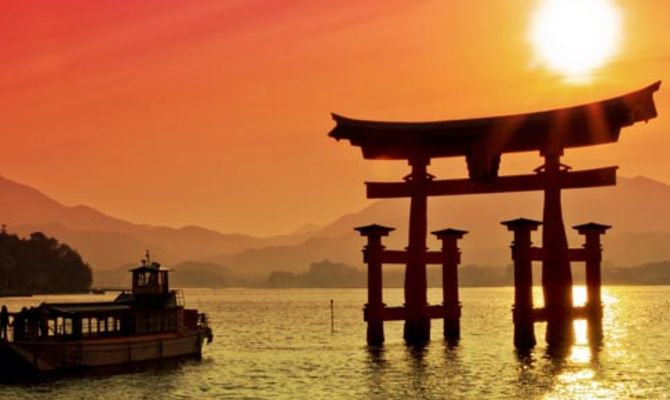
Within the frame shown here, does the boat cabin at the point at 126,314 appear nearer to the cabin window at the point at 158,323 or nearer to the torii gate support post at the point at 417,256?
the cabin window at the point at 158,323

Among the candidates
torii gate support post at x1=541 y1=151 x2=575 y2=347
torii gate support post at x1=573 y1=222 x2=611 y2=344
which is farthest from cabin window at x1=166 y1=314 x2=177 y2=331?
torii gate support post at x1=573 y1=222 x2=611 y2=344

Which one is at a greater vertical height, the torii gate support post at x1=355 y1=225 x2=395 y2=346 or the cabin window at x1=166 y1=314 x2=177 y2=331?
the torii gate support post at x1=355 y1=225 x2=395 y2=346

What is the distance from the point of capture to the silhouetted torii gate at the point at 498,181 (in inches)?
1870

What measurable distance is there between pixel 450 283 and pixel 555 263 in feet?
29.8

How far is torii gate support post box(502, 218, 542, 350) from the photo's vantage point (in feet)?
159

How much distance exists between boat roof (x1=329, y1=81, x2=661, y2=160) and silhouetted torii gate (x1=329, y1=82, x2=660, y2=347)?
5 centimetres

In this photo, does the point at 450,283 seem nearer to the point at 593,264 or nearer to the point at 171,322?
the point at 593,264

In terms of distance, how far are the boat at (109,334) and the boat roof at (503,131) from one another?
14.1m

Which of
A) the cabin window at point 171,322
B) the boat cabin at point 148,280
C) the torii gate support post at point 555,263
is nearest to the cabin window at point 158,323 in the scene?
the cabin window at point 171,322

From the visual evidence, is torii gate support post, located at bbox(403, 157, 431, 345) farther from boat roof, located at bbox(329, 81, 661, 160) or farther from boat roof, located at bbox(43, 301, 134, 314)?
boat roof, located at bbox(43, 301, 134, 314)

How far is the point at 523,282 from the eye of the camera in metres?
48.5

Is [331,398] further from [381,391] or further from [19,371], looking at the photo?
[19,371]

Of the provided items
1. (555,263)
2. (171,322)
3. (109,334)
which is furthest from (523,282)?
(109,334)

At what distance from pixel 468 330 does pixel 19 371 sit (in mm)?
52764
